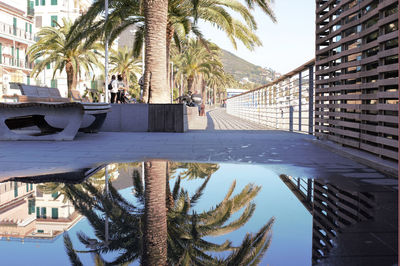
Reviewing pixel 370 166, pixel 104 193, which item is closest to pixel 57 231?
pixel 104 193

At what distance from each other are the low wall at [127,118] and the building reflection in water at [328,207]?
7.72 meters

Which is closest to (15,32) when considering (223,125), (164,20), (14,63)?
(14,63)

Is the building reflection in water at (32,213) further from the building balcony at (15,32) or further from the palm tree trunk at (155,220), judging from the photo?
the building balcony at (15,32)

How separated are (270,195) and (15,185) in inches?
→ 97.4

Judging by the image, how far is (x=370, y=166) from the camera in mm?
5340

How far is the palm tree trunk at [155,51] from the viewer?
12.8 m

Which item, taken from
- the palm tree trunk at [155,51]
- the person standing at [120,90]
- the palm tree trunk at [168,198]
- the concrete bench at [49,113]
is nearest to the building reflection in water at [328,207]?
the palm tree trunk at [168,198]

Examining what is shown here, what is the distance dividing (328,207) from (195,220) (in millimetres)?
1127

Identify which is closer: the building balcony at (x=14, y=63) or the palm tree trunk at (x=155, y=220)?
the palm tree trunk at (x=155, y=220)

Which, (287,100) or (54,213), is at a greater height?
(287,100)

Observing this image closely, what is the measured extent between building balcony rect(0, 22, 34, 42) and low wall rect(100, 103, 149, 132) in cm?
4073

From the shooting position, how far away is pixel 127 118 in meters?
12.0

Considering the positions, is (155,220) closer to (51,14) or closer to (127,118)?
(127,118)

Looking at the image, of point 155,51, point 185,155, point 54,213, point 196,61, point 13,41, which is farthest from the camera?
point 13,41
